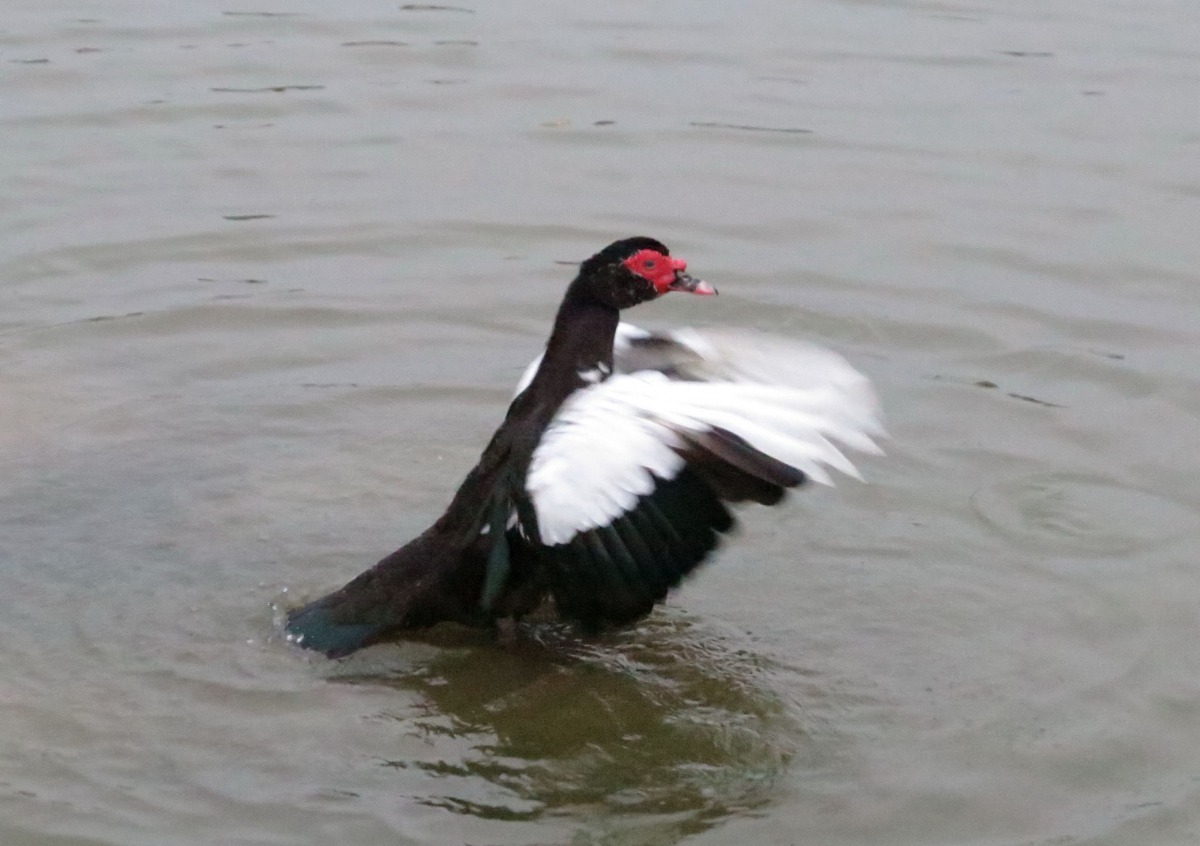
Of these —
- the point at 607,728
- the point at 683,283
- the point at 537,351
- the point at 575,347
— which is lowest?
the point at 607,728

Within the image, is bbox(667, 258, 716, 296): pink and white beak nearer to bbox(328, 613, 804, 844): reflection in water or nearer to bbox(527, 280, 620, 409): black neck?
bbox(527, 280, 620, 409): black neck

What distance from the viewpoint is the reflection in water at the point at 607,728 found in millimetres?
4914

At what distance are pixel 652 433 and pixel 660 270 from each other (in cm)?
95

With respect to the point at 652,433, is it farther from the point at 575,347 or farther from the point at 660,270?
the point at 660,270

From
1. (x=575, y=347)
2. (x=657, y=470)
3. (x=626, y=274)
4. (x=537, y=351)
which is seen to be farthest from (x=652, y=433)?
(x=537, y=351)

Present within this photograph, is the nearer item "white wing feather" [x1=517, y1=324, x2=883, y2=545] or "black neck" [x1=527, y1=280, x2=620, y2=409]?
"white wing feather" [x1=517, y1=324, x2=883, y2=545]

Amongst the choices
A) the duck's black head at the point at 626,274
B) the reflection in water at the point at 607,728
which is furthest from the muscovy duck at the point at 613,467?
the reflection in water at the point at 607,728

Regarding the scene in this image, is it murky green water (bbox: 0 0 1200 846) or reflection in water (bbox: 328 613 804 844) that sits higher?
murky green water (bbox: 0 0 1200 846)

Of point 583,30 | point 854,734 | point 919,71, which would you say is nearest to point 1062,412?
point 854,734

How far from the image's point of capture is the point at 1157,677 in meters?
5.55

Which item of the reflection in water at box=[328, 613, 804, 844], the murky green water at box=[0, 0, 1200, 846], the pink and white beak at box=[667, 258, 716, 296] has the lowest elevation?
the reflection in water at box=[328, 613, 804, 844]

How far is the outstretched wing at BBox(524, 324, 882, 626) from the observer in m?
4.96

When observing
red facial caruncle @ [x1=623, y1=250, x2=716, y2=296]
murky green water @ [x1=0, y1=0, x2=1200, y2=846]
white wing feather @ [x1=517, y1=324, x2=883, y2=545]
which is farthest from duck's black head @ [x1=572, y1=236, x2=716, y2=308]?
murky green water @ [x1=0, y1=0, x2=1200, y2=846]

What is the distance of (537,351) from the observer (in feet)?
25.8
